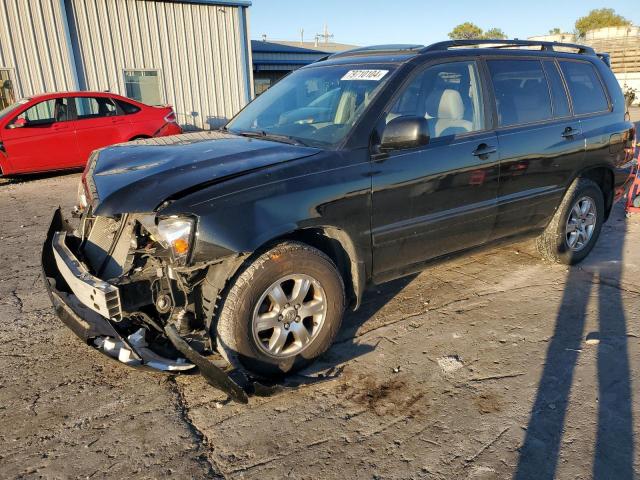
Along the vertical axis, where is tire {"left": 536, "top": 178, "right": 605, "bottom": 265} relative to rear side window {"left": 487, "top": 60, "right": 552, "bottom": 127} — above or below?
below

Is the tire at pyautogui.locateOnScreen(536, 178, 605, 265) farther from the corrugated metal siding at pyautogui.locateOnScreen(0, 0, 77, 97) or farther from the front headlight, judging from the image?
the corrugated metal siding at pyautogui.locateOnScreen(0, 0, 77, 97)

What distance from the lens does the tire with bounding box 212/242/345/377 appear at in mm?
2719

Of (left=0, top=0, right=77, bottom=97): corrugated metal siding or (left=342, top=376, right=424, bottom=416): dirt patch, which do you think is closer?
(left=342, top=376, right=424, bottom=416): dirt patch

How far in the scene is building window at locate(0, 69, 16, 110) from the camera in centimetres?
1209

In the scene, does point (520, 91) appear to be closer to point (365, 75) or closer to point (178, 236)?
point (365, 75)

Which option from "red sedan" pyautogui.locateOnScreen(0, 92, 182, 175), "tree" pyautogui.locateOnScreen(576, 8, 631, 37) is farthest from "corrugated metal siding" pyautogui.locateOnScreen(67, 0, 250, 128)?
"tree" pyautogui.locateOnScreen(576, 8, 631, 37)

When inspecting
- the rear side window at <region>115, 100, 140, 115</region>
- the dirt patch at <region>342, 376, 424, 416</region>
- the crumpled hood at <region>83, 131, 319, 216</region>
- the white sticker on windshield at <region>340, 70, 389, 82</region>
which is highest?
the white sticker on windshield at <region>340, 70, 389, 82</region>

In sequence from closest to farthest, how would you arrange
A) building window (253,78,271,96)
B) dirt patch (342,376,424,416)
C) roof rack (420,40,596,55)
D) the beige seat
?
dirt patch (342,376,424,416) < the beige seat < roof rack (420,40,596,55) < building window (253,78,271,96)

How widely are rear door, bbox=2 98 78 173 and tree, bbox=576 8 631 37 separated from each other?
68255 millimetres

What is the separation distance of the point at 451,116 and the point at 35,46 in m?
12.3

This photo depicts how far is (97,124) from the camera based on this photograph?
948 centimetres

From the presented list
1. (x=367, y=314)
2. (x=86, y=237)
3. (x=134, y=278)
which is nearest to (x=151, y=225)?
(x=134, y=278)

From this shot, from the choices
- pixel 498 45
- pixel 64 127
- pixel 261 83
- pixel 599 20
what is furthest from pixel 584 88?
pixel 599 20

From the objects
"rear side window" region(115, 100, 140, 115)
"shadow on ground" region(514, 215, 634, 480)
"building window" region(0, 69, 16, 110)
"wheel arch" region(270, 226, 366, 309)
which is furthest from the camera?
"building window" region(0, 69, 16, 110)
